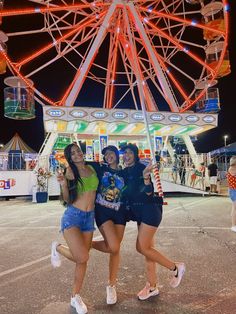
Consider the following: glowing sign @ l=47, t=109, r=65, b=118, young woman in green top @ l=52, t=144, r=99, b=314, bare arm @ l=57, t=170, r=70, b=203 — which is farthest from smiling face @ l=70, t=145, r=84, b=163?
glowing sign @ l=47, t=109, r=65, b=118

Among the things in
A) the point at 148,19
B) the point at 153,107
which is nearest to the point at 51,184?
the point at 153,107

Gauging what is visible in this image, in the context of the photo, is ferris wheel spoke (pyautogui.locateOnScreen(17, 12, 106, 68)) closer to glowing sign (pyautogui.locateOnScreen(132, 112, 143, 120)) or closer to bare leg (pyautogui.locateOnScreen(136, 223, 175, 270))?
glowing sign (pyautogui.locateOnScreen(132, 112, 143, 120))

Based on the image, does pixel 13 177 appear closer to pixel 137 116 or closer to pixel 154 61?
pixel 137 116

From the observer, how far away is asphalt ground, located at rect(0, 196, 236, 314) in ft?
10.6

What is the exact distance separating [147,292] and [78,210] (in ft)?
3.89

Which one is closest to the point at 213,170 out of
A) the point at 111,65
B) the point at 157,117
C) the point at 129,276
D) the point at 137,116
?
the point at 157,117

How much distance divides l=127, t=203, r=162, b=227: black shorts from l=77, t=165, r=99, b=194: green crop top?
479mm

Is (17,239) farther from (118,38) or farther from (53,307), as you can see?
(118,38)

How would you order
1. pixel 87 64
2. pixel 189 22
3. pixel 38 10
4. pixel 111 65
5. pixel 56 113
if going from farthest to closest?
pixel 111 65 → pixel 189 22 → pixel 87 64 → pixel 38 10 → pixel 56 113

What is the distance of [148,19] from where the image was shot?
1939 centimetres

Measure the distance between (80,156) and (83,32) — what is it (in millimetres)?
18570

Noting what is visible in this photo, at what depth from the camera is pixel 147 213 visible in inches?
135

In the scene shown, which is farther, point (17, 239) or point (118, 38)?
point (118, 38)

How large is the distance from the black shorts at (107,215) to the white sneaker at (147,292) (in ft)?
2.52
